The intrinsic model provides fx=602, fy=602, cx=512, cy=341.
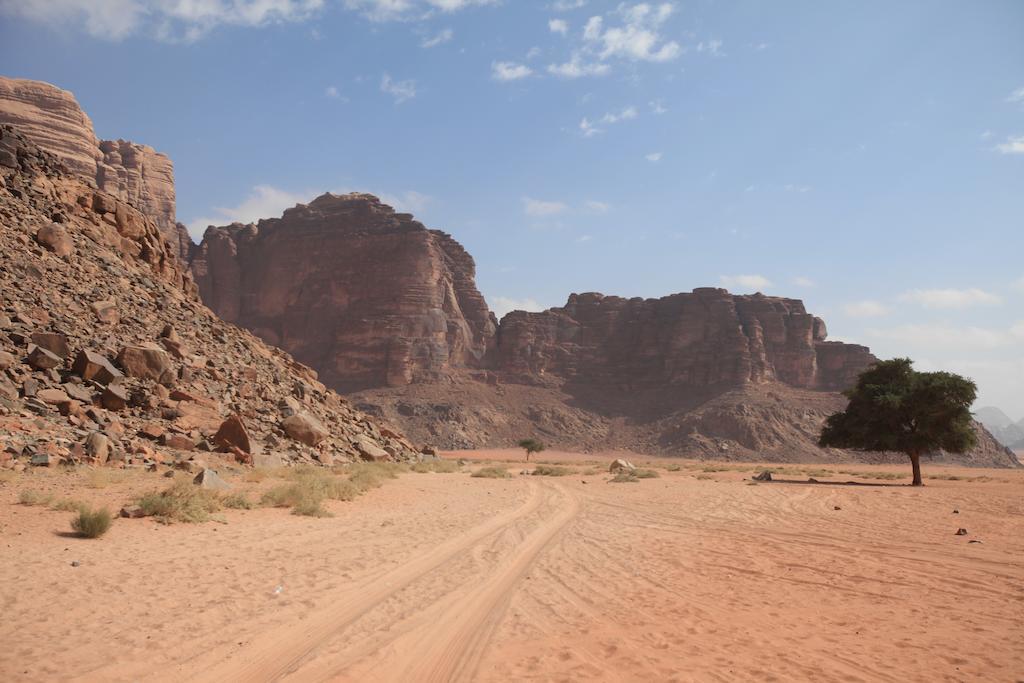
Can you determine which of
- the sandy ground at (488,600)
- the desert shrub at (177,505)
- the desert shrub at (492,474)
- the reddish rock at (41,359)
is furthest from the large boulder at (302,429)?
the desert shrub at (177,505)

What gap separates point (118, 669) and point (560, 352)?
335 feet

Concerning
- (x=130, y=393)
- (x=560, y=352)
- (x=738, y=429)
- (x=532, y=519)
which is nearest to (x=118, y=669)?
(x=532, y=519)

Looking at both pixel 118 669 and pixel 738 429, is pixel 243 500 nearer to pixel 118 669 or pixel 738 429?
pixel 118 669

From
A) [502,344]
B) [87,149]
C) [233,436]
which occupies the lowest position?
[233,436]

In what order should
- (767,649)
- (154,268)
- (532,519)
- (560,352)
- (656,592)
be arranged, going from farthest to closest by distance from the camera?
1. (560,352)
2. (154,268)
3. (532,519)
4. (656,592)
5. (767,649)

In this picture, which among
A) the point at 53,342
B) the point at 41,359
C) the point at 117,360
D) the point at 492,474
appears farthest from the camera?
the point at 492,474

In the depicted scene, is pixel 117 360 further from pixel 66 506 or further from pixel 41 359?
pixel 66 506

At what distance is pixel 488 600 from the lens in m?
7.73

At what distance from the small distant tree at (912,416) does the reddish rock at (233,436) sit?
2824 cm

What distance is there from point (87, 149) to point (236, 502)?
92.3m

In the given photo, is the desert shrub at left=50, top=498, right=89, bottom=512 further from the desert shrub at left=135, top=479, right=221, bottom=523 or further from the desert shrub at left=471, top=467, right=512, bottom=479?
the desert shrub at left=471, top=467, right=512, bottom=479

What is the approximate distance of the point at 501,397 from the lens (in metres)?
93.1

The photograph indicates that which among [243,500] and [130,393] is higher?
[130,393]

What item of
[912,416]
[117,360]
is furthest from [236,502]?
[912,416]
